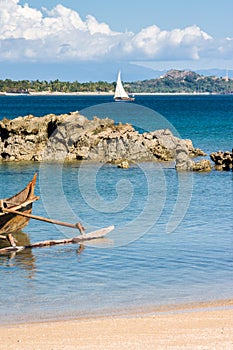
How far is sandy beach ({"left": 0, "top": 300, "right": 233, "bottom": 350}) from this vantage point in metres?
11.3

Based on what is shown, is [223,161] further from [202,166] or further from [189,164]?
[189,164]

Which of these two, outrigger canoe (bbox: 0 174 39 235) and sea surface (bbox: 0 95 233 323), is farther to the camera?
outrigger canoe (bbox: 0 174 39 235)

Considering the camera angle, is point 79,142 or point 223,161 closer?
point 223,161

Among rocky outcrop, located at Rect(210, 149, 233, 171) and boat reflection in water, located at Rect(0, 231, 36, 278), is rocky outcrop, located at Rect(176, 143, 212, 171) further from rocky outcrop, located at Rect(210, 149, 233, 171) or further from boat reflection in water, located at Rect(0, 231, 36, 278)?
boat reflection in water, located at Rect(0, 231, 36, 278)

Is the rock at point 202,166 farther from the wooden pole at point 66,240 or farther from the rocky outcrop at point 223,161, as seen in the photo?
Result: the wooden pole at point 66,240

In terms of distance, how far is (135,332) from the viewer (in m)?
12.0

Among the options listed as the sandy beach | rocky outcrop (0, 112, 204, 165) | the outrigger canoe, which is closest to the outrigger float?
the outrigger canoe

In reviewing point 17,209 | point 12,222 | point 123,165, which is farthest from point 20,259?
point 123,165

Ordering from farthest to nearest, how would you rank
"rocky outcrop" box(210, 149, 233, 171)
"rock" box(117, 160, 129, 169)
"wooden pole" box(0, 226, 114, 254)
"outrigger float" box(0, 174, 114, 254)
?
"rock" box(117, 160, 129, 169)
"rocky outcrop" box(210, 149, 233, 171)
"outrigger float" box(0, 174, 114, 254)
"wooden pole" box(0, 226, 114, 254)

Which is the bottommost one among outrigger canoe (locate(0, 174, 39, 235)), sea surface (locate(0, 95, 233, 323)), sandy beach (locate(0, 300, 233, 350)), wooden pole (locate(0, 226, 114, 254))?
sea surface (locate(0, 95, 233, 323))

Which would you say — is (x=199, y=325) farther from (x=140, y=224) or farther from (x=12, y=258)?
(x=140, y=224)

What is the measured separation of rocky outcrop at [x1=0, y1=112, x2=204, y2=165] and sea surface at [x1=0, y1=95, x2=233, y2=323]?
5.84 meters

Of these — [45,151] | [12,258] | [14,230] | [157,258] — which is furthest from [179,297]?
[45,151]

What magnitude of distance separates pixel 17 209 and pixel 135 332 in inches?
377
